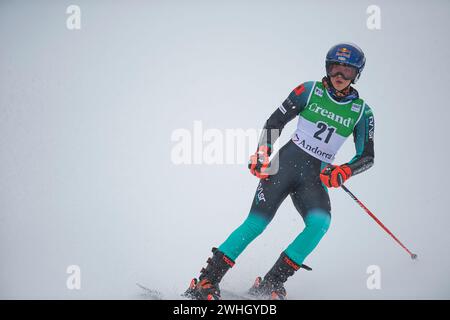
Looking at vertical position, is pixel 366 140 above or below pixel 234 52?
below

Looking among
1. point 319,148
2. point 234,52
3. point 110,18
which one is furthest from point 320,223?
point 110,18

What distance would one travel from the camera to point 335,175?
4488mm

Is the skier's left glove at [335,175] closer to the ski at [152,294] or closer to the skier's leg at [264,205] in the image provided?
the skier's leg at [264,205]

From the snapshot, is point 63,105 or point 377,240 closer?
point 377,240

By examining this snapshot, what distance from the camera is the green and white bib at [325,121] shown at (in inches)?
185

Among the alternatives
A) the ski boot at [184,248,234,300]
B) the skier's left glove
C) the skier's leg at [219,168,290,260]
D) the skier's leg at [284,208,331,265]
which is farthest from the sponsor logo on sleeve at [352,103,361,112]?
the ski boot at [184,248,234,300]

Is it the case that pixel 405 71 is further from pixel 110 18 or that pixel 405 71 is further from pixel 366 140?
pixel 110 18

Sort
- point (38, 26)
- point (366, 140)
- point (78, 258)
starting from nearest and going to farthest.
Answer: point (366, 140)
point (78, 258)
point (38, 26)

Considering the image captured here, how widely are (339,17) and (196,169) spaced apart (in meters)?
9.98

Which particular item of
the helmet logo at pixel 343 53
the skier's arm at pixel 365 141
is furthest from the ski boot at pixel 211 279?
the helmet logo at pixel 343 53

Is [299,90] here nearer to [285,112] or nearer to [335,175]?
[285,112]

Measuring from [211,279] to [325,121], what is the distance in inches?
69.3

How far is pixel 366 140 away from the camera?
15.6 feet

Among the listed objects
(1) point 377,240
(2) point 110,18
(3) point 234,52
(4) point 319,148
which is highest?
(2) point 110,18
